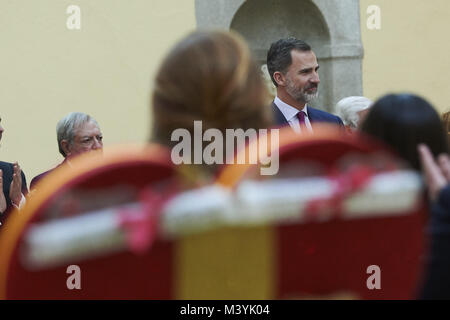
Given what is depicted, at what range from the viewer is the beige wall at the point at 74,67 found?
7488 mm

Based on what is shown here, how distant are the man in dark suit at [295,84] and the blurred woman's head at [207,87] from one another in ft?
10.4

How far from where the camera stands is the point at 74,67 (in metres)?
7.64

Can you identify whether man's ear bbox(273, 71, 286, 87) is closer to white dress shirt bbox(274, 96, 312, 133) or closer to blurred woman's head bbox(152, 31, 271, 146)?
white dress shirt bbox(274, 96, 312, 133)

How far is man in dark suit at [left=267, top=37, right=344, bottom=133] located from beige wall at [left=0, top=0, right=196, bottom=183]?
245 centimetres

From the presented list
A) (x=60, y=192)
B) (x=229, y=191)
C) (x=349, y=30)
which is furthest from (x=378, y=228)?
(x=349, y=30)

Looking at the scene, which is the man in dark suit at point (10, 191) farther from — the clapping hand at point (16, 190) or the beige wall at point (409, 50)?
the beige wall at point (409, 50)

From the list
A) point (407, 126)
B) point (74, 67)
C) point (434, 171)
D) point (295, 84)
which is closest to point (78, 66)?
point (74, 67)

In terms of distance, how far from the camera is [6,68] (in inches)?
294

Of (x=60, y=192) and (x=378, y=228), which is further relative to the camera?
(x=378, y=228)

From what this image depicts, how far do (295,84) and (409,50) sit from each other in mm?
3672

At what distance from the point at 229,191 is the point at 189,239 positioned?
0.10 m

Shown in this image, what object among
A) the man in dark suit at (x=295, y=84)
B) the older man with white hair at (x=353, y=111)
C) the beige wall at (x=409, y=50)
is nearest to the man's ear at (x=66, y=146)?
the man in dark suit at (x=295, y=84)

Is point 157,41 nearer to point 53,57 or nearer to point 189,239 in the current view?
point 53,57

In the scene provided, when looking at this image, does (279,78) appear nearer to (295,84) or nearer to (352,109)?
(295,84)
